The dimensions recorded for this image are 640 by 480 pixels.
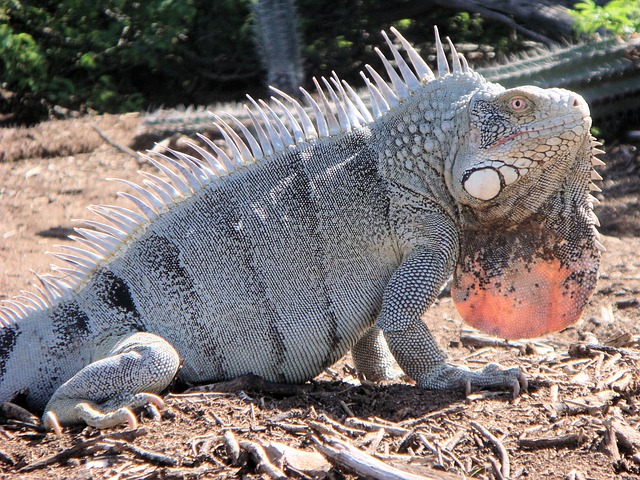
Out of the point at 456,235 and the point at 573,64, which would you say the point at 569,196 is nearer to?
the point at 456,235

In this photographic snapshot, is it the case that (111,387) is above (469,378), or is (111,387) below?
above

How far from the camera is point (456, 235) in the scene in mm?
5430

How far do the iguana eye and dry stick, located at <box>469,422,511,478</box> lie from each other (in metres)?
1.95

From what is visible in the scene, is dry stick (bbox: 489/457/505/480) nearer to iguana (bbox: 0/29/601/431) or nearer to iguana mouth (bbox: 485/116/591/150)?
iguana (bbox: 0/29/601/431)

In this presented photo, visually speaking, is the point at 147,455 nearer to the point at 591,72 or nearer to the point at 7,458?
the point at 7,458

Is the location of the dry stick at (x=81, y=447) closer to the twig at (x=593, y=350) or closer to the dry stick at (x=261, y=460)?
the dry stick at (x=261, y=460)

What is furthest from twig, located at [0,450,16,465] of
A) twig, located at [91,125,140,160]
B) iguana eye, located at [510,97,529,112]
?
twig, located at [91,125,140,160]

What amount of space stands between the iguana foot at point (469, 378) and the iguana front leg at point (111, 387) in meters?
1.71

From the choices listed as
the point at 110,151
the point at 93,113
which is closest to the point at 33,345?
the point at 110,151

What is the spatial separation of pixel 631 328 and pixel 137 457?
4.57m

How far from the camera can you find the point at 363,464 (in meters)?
3.95

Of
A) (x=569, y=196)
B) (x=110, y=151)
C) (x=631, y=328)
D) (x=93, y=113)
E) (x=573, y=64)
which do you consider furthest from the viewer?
(x=93, y=113)

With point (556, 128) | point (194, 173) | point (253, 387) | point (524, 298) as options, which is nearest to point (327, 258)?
point (253, 387)

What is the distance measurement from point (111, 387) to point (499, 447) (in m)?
2.35
